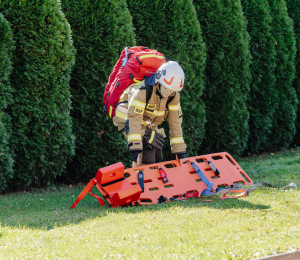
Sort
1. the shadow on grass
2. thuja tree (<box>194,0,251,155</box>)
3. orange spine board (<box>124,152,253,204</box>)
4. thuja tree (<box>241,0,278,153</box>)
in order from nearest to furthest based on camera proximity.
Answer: the shadow on grass, orange spine board (<box>124,152,253,204</box>), thuja tree (<box>194,0,251,155</box>), thuja tree (<box>241,0,278,153</box>)

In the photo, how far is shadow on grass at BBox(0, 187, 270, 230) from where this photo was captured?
423cm

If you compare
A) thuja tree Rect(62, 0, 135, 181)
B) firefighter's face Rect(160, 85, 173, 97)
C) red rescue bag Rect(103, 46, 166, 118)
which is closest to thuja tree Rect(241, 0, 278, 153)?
thuja tree Rect(62, 0, 135, 181)

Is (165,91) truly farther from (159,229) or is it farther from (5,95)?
(5,95)

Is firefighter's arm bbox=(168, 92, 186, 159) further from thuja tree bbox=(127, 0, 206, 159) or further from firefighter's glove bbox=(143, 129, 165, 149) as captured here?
thuja tree bbox=(127, 0, 206, 159)

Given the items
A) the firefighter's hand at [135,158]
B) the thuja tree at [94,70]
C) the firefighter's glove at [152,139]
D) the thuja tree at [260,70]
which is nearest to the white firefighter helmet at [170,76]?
the firefighter's glove at [152,139]

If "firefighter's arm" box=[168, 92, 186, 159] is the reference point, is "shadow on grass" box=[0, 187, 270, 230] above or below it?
below

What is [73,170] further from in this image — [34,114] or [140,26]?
[140,26]

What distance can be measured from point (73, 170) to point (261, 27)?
19.1 ft

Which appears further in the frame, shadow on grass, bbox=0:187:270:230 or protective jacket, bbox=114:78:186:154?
protective jacket, bbox=114:78:186:154

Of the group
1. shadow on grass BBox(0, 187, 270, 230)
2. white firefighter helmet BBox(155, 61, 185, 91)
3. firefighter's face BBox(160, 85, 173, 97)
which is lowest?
shadow on grass BBox(0, 187, 270, 230)

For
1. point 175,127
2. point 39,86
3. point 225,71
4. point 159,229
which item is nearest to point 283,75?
point 225,71

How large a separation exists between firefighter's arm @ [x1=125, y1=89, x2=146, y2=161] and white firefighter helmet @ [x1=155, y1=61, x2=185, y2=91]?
1.07 feet

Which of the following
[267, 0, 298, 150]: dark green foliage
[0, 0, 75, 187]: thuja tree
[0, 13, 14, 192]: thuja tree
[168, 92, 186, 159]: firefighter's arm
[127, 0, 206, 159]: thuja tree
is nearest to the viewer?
[168, 92, 186, 159]: firefighter's arm

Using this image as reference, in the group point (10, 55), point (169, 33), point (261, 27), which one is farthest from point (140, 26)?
point (261, 27)
